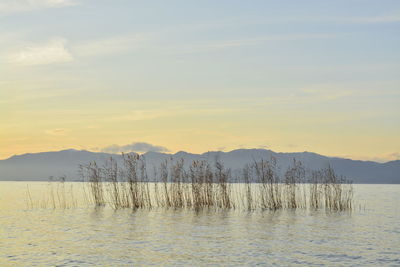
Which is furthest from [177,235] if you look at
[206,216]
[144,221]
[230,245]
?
[206,216]

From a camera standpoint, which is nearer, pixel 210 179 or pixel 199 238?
pixel 199 238

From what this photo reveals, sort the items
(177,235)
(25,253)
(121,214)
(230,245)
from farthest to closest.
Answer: (121,214)
(177,235)
(230,245)
(25,253)

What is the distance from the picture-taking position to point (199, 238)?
89.6 ft

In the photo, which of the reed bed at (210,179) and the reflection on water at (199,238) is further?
the reed bed at (210,179)

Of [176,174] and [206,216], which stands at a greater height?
[176,174]

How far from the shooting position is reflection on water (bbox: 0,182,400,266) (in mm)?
21703

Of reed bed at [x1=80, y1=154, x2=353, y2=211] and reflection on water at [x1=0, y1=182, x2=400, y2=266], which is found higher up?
reed bed at [x1=80, y1=154, x2=353, y2=211]

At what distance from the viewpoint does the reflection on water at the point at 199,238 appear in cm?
2170

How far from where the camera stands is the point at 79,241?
86.0 ft

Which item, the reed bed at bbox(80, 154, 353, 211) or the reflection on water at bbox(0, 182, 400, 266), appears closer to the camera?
the reflection on water at bbox(0, 182, 400, 266)

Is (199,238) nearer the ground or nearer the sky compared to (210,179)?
nearer the ground

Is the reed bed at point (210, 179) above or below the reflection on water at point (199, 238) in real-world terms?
Result: above

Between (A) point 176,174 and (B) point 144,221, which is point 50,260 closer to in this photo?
(B) point 144,221

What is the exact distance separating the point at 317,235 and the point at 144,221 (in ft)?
39.3
